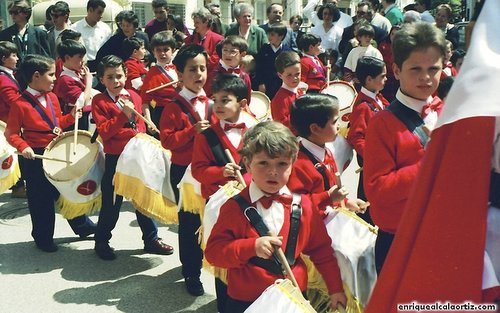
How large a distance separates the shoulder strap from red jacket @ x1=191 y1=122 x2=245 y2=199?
Answer: 13 millimetres

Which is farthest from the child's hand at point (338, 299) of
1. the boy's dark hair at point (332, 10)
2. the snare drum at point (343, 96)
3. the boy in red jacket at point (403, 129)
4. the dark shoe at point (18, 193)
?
the boy's dark hair at point (332, 10)

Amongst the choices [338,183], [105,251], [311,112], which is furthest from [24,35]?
[338,183]

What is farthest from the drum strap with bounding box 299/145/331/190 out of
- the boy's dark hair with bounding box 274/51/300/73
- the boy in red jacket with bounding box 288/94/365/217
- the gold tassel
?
the boy's dark hair with bounding box 274/51/300/73

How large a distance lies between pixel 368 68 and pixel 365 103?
551mm

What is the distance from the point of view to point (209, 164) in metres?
3.48

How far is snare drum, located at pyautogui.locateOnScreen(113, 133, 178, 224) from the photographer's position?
4.32 m

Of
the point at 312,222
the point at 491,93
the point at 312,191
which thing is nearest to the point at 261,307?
the point at 312,222

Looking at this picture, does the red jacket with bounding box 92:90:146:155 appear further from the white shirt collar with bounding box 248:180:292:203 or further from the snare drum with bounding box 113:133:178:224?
the white shirt collar with bounding box 248:180:292:203

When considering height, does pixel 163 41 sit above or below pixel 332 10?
above

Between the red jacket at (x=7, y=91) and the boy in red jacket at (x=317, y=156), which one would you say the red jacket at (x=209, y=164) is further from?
the red jacket at (x=7, y=91)

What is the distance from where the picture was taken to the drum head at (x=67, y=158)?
4.68m

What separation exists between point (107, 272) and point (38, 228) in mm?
802

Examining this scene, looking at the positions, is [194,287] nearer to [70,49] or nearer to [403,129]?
[403,129]

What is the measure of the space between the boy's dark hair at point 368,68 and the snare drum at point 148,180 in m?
1.56
